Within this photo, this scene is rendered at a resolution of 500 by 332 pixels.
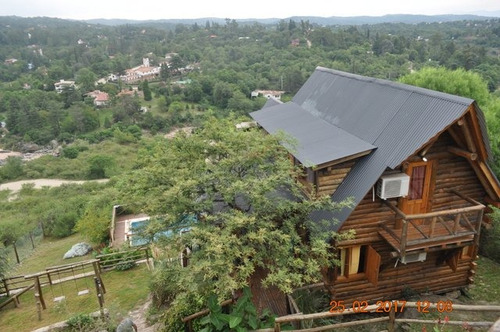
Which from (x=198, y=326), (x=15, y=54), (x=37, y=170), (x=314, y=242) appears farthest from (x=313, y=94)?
(x=15, y=54)

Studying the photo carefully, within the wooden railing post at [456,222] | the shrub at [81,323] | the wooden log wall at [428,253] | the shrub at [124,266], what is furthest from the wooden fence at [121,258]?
the wooden railing post at [456,222]

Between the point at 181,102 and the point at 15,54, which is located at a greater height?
the point at 15,54

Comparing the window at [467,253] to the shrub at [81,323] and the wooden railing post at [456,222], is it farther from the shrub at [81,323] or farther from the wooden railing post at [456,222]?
the shrub at [81,323]

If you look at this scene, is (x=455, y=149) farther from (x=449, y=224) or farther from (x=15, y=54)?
(x=15, y=54)

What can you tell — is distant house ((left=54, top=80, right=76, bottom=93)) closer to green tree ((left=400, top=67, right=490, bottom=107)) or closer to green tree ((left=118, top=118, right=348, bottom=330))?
green tree ((left=400, top=67, right=490, bottom=107))

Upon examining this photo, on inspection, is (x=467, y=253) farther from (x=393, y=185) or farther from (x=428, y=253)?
(x=393, y=185)

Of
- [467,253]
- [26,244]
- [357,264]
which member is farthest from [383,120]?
[26,244]
